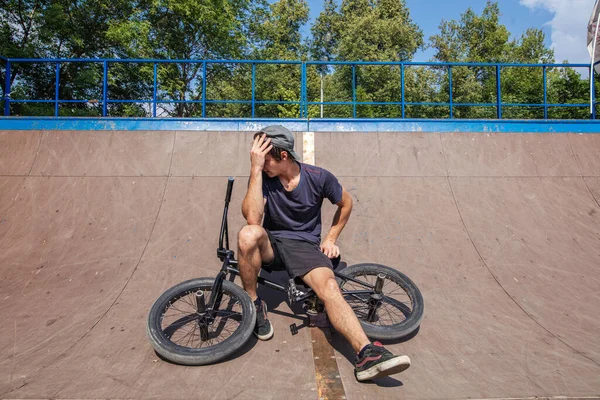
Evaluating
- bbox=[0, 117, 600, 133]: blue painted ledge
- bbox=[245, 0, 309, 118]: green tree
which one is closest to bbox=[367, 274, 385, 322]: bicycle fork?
bbox=[0, 117, 600, 133]: blue painted ledge

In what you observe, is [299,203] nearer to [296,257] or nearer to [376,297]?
[296,257]

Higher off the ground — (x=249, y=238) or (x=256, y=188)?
(x=256, y=188)

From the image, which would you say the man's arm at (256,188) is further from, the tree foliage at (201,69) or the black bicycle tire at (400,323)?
the tree foliage at (201,69)

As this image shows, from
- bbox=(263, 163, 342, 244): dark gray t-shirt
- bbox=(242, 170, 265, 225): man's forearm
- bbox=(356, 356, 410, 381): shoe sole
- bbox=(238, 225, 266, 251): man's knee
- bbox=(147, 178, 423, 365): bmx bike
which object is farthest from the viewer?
bbox=(263, 163, 342, 244): dark gray t-shirt

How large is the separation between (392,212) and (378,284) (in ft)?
6.71

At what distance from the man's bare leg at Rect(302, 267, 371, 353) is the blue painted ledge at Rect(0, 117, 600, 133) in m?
3.74

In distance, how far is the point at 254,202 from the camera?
2.95 meters

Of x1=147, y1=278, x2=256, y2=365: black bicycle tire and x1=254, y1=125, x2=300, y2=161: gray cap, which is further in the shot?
x1=254, y1=125, x2=300, y2=161: gray cap

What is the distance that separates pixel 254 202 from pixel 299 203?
38cm

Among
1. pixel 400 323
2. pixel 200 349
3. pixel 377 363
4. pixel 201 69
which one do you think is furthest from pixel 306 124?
pixel 201 69

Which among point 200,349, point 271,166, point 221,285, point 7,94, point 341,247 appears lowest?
point 200,349

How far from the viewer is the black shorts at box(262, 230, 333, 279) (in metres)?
2.84

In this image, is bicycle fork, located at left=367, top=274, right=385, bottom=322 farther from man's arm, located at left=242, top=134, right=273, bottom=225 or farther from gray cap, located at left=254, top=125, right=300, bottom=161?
gray cap, located at left=254, top=125, right=300, bottom=161

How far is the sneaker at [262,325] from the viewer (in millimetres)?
2885
